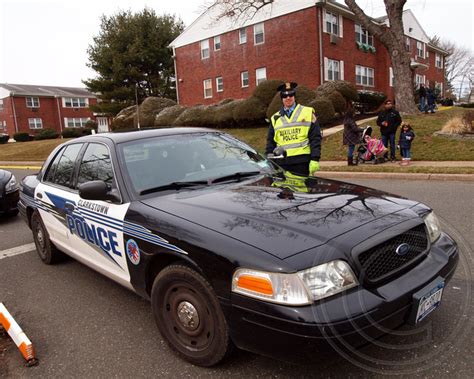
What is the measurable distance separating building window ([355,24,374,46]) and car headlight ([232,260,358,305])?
3044 centimetres

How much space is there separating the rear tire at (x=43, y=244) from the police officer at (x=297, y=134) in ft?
9.14

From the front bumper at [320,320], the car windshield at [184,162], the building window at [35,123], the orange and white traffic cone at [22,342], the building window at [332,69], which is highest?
the building window at [332,69]

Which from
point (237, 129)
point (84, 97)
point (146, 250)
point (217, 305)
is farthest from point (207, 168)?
point (84, 97)

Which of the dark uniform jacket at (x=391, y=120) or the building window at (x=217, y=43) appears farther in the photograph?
the building window at (x=217, y=43)

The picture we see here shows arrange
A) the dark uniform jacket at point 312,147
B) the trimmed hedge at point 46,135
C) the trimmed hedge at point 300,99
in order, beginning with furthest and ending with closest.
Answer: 1. the trimmed hedge at point 46,135
2. the trimmed hedge at point 300,99
3. the dark uniform jacket at point 312,147

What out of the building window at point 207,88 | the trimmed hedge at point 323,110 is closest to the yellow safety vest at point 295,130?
the trimmed hedge at point 323,110

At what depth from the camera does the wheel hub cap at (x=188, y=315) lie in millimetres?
Result: 2430

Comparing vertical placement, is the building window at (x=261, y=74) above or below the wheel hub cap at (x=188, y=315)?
above

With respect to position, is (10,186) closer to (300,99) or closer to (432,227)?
(432,227)

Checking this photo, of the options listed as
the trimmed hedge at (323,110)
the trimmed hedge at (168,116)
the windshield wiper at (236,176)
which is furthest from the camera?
the trimmed hedge at (168,116)

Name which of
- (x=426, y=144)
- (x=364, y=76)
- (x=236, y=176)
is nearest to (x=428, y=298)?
(x=236, y=176)

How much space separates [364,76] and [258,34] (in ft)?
28.4

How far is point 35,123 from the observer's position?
183 feet

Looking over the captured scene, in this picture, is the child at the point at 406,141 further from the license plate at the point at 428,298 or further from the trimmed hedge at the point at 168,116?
the trimmed hedge at the point at 168,116
